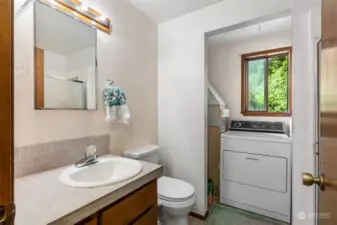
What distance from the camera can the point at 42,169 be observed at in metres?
1.23

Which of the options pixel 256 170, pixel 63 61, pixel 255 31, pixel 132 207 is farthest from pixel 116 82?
pixel 255 31

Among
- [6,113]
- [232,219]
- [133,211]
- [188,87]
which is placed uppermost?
[188,87]

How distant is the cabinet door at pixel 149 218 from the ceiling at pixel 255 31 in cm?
246

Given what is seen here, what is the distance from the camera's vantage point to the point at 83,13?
1.49m

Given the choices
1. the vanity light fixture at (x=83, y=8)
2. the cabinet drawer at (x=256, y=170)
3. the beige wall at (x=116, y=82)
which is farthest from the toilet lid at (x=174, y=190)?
the vanity light fixture at (x=83, y=8)

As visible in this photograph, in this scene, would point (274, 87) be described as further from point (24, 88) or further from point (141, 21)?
point (24, 88)

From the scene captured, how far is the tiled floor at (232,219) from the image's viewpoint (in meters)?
1.98

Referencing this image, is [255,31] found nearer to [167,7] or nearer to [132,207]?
[167,7]

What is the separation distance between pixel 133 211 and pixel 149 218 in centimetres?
21

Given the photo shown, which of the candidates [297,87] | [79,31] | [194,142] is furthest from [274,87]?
[79,31]

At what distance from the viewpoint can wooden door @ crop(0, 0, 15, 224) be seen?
0.40 m

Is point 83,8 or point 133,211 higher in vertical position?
point 83,8

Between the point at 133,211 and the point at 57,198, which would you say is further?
the point at 133,211

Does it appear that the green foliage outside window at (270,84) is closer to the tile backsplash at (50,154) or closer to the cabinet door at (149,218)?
the cabinet door at (149,218)
